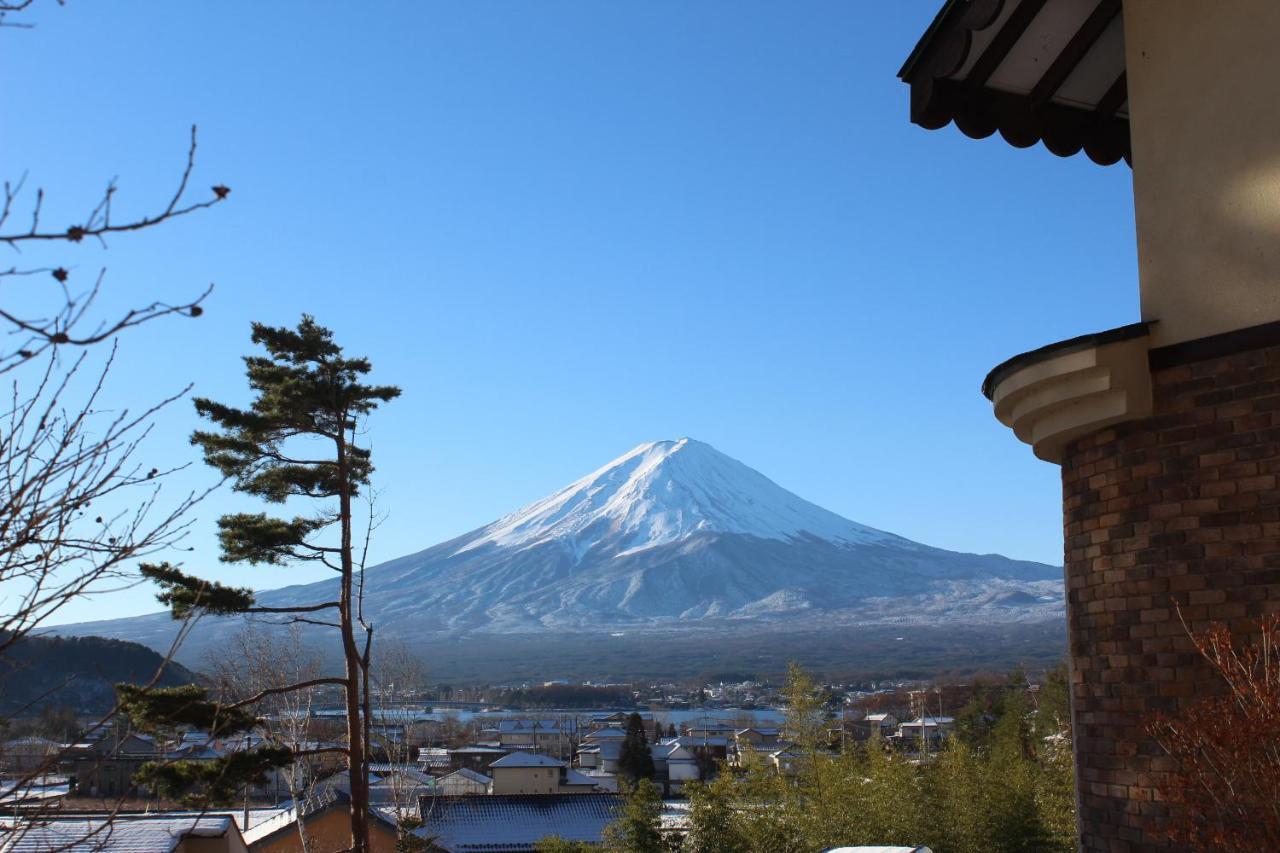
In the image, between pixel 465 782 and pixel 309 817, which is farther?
pixel 465 782

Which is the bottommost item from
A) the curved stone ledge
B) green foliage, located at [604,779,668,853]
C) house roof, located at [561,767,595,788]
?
house roof, located at [561,767,595,788]

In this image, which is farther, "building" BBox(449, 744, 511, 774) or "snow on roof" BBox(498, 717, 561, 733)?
"snow on roof" BBox(498, 717, 561, 733)

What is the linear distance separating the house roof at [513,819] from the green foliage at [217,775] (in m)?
15.6

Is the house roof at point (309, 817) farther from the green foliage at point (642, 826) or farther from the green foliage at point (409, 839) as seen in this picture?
the green foliage at point (642, 826)

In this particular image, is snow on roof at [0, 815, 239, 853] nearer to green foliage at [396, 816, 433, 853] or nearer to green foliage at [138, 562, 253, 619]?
green foliage at [138, 562, 253, 619]

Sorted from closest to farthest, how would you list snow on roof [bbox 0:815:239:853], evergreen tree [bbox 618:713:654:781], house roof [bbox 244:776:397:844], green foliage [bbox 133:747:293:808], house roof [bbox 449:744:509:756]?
green foliage [bbox 133:747:293:808]
snow on roof [bbox 0:815:239:853]
house roof [bbox 244:776:397:844]
evergreen tree [bbox 618:713:654:781]
house roof [bbox 449:744:509:756]

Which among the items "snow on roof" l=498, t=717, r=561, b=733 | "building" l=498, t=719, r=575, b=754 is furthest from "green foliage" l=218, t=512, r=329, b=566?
"snow on roof" l=498, t=717, r=561, b=733

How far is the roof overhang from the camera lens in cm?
539

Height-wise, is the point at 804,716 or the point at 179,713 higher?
the point at 179,713

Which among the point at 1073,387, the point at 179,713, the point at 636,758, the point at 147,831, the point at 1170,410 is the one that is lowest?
the point at 636,758

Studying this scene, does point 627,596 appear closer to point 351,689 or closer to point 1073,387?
point 351,689

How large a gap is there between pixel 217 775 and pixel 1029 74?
28.7ft

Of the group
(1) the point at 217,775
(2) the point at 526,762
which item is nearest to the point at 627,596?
(2) the point at 526,762

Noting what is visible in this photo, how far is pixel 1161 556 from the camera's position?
174 inches
